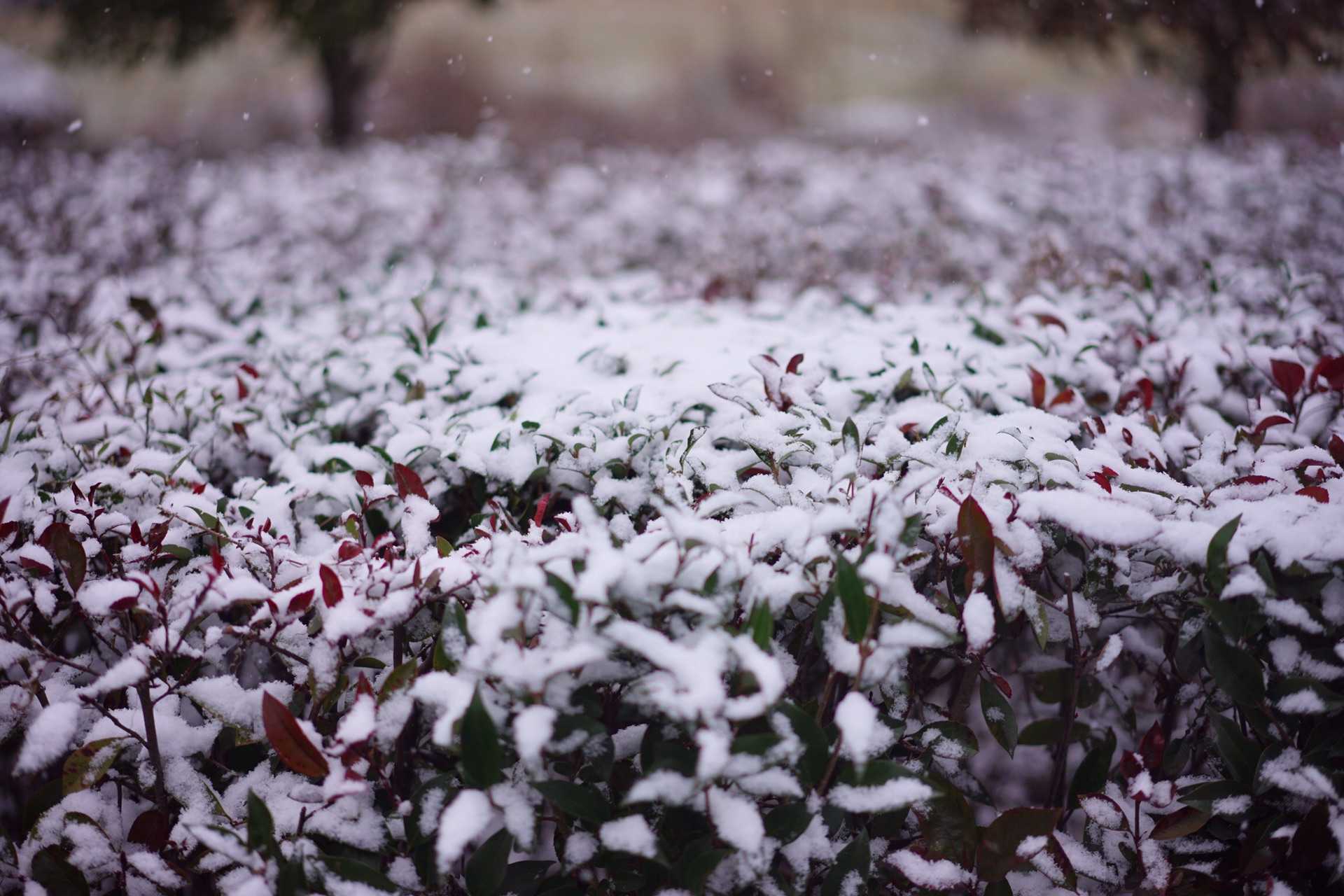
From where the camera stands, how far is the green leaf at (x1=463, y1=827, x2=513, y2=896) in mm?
1060

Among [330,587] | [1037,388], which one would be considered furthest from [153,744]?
[1037,388]

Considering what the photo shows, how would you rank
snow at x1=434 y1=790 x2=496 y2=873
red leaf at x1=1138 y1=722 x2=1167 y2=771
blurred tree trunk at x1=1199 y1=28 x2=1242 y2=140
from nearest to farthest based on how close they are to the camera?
snow at x1=434 y1=790 x2=496 y2=873, red leaf at x1=1138 y1=722 x2=1167 y2=771, blurred tree trunk at x1=1199 y1=28 x2=1242 y2=140

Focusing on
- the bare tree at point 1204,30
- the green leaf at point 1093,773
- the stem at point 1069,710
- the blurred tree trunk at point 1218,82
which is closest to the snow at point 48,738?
the stem at point 1069,710

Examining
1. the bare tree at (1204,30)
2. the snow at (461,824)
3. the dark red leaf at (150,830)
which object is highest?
the bare tree at (1204,30)

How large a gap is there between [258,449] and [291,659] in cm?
78

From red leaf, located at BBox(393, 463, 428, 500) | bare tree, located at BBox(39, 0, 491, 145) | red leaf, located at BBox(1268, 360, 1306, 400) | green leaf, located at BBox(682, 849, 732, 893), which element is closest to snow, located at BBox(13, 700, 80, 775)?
red leaf, located at BBox(393, 463, 428, 500)

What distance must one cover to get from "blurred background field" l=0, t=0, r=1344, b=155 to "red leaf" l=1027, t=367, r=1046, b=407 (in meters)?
6.68

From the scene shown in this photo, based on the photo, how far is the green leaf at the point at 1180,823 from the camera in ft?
3.79

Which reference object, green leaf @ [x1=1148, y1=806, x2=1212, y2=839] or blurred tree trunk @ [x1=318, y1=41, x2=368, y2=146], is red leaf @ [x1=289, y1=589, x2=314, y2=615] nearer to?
green leaf @ [x1=1148, y1=806, x2=1212, y2=839]

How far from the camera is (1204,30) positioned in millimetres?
8266

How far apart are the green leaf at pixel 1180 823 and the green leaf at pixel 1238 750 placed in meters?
0.09

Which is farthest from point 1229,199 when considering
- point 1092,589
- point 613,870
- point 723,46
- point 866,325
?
point 723,46

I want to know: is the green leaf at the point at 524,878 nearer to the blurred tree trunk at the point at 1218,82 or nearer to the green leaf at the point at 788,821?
the green leaf at the point at 788,821

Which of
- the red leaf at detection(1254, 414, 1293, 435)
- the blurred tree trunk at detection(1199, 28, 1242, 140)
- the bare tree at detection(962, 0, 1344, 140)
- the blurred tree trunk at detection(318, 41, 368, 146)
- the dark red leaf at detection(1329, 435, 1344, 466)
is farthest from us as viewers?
the blurred tree trunk at detection(318, 41, 368, 146)
